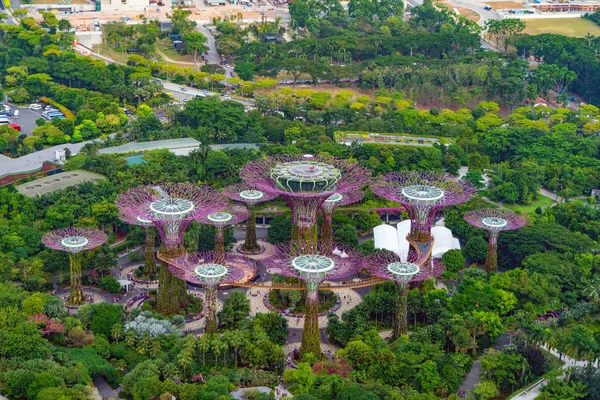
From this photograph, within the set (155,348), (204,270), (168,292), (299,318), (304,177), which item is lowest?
(299,318)

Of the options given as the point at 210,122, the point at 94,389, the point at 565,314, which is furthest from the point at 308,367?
the point at 210,122

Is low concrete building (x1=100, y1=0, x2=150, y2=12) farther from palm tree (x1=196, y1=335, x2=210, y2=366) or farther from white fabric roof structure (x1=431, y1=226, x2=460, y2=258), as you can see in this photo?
palm tree (x1=196, y1=335, x2=210, y2=366)

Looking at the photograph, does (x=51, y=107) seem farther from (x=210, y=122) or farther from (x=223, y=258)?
(x=223, y=258)

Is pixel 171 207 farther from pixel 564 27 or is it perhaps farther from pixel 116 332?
pixel 564 27

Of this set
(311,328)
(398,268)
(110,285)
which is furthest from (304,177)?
(110,285)

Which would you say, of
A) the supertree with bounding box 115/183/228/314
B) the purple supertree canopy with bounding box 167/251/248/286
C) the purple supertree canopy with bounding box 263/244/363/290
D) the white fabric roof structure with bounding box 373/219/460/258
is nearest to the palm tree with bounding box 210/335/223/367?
the purple supertree canopy with bounding box 167/251/248/286

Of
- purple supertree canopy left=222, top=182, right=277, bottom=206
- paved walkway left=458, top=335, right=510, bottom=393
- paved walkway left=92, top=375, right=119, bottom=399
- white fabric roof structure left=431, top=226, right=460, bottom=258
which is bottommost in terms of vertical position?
paved walkway left=458, top=335, right=510, bottom=393

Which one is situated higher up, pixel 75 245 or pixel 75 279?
pixel 75 245
